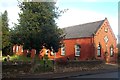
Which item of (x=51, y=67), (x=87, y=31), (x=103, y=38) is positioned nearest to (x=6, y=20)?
(x=87, y=31)

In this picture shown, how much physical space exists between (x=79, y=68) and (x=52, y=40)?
4040 millimetres

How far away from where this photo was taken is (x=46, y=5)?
69.1ft

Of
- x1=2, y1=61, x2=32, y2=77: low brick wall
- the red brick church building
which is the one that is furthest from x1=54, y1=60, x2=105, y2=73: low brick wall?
the red brick church building

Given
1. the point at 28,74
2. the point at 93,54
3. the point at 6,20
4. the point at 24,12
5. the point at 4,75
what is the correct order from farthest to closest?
1. the point at 6,20
2. the point at 93,54
3. the point at 24,12
4. the point at 28,74
5. the point at 4,75

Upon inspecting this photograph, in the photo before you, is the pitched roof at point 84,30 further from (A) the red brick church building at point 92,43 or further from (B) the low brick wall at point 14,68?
(B) the low brick wall at point 14,68

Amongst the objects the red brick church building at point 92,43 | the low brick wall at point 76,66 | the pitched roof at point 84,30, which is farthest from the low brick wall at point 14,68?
the pitched roof at point 84,30

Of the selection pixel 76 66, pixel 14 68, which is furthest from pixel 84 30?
pixel 14 68

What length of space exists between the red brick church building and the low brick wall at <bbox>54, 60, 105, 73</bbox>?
7.68 m

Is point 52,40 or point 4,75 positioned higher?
point 52,40

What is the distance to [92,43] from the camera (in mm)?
32125

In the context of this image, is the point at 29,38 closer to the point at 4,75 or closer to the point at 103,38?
the point at 4,75

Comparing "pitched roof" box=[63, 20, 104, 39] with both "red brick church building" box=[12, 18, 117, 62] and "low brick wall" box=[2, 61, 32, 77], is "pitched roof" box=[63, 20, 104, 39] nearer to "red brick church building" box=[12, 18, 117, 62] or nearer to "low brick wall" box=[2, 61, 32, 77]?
"red brick church building" box=[12, 18, 117, 62]

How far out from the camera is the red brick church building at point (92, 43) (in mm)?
32669

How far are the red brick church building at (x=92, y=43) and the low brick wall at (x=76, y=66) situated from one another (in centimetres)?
768
